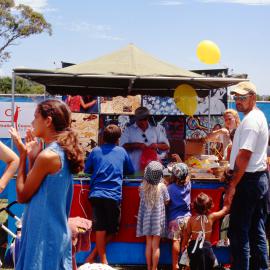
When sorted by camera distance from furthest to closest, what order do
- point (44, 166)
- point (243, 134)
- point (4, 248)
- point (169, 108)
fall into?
point (169, 108) → point (4, 248) → point (243, 134) → point (44, 166)

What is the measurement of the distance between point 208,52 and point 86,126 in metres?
3.15

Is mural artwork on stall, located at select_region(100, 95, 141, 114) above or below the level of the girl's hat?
above

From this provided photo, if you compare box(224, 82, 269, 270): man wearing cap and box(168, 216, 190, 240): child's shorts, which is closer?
box(224, 82, 269, 270): man wearing cap

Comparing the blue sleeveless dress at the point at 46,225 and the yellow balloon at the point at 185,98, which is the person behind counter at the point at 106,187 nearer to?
A: the yellow balloon at the point at 185,98

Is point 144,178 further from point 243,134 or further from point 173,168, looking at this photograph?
point 243,134

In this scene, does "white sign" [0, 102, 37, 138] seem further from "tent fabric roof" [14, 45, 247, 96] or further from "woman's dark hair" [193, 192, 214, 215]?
"woman's dark hair" [193, 192, 214, 215]

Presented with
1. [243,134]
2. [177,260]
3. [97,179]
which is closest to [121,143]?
[97,179]

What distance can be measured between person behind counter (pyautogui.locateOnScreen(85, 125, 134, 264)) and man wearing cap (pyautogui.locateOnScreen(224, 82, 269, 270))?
1414mm

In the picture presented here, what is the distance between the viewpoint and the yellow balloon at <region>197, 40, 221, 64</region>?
22.9 feet

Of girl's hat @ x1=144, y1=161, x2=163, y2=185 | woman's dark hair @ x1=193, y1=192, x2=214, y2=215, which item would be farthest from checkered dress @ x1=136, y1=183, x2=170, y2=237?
woman's dark hair @ x1=193, y1=192, x2=214, y2=215

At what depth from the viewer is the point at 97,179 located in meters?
5.51

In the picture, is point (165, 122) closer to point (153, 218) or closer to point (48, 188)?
point (153, 218)

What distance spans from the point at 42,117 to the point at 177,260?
310 centimetres

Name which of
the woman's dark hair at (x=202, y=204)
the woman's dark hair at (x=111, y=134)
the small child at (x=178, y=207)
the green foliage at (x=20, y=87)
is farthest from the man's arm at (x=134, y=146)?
the green foliage at (x=20, y=87)
